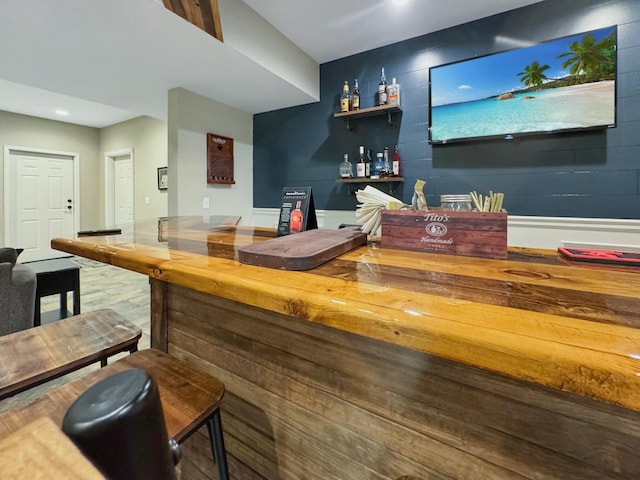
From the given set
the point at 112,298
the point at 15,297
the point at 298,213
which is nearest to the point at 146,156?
the point at 112,298

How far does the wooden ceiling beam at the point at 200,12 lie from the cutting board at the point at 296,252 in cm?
164

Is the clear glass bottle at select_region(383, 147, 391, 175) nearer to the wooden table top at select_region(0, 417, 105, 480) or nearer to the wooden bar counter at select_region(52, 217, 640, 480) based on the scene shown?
the wooden bar counter at select_region(52, 217, 640, 480)

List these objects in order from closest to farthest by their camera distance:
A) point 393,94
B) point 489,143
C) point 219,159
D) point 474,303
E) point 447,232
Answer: point 474,303
point 447,232
point 489,143
point 393,94
point 219,159

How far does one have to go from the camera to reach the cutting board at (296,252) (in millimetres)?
660

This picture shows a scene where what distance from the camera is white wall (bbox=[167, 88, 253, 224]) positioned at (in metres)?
2.97

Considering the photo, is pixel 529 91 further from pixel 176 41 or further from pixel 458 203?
pixel 176 41

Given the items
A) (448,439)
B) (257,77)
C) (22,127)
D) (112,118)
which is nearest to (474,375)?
(448,439)

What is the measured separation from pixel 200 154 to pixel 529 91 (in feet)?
9.44

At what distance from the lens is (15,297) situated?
1.78m

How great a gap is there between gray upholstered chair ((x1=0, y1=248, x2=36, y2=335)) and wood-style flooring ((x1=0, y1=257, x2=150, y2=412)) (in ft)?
1.43

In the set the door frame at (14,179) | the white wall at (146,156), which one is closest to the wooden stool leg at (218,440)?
the white wall at (146,156)

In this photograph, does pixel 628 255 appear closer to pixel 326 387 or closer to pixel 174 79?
pixel 326 387

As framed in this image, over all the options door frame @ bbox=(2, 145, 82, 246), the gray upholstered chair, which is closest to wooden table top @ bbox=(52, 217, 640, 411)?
the gray upholstered chair

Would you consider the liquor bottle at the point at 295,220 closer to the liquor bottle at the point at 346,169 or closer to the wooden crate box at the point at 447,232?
the wooden crate box at the point at 447,232
